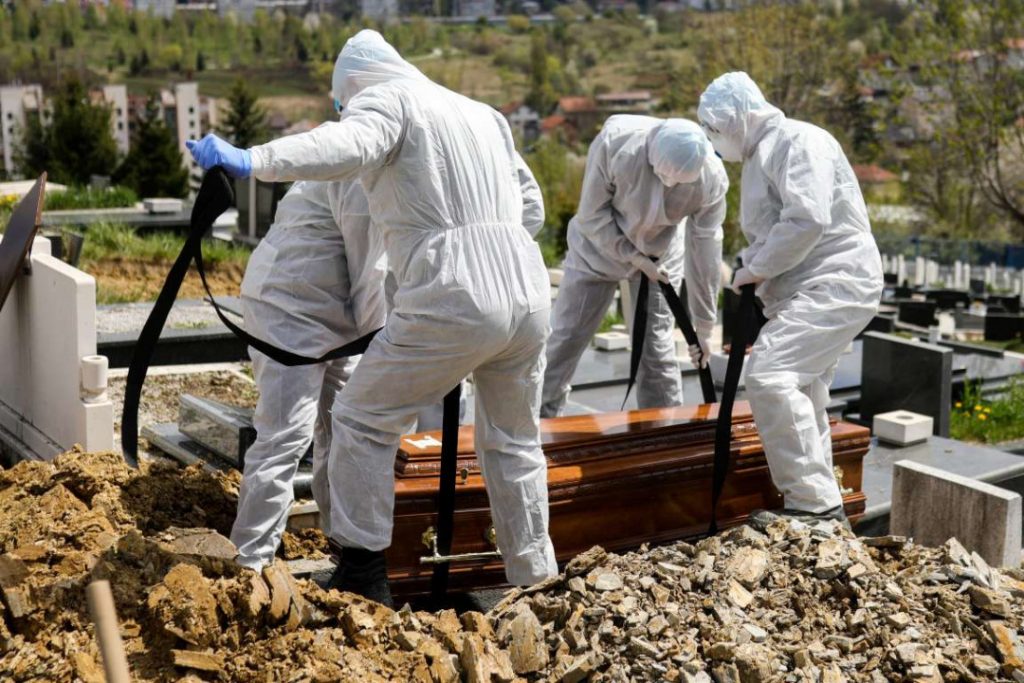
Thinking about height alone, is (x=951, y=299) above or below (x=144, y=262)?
below

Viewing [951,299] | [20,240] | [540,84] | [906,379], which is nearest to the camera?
[20,240]

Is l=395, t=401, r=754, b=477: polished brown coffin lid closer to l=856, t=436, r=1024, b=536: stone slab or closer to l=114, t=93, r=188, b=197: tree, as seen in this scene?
l=856, t=436, r=1024, b=536: stone slab

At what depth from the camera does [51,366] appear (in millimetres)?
5395

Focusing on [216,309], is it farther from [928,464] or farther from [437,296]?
[928,464]

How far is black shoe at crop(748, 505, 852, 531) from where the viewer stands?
4625mm

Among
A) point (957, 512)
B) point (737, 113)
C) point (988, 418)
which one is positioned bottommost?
point (988, 418)

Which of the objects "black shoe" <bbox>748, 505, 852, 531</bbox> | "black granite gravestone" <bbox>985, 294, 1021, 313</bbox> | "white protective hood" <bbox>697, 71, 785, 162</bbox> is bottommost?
"black granite gravestone" <bbox>985, 294, 1021, 313</bbox>

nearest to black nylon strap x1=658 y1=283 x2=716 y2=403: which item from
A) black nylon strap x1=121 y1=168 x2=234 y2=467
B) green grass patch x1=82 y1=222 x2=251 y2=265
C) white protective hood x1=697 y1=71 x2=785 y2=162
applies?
white protective hood x1=697 y1=71 x2=785 y2=162

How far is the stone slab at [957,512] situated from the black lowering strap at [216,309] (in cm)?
252

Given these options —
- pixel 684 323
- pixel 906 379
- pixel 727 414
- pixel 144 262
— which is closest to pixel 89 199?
pixel 144 262

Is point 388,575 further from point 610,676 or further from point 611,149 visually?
point 611,149

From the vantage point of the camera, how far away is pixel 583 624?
345 cm

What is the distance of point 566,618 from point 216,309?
1.57 meters

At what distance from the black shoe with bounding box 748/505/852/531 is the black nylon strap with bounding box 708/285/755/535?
0.56 ft
